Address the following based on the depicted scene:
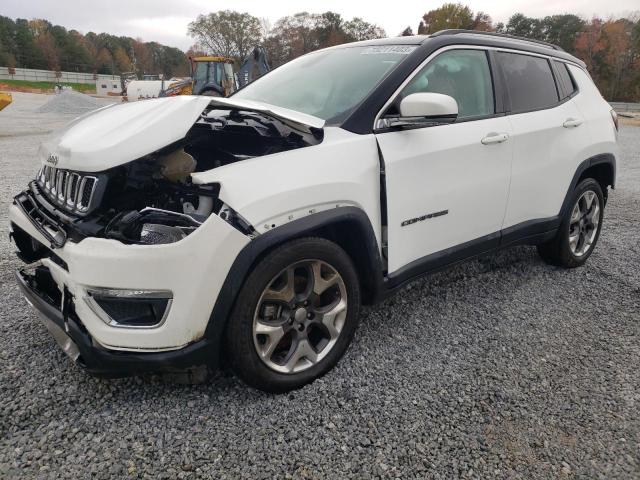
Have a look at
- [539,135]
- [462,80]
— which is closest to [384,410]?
[462,80]

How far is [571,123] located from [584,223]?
97 centimetres

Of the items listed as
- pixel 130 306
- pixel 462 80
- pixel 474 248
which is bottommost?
pixel 474 248

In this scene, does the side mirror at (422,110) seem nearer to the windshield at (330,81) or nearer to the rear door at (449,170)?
the rear door at (449,170)

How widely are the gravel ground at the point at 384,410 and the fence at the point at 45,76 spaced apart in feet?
276

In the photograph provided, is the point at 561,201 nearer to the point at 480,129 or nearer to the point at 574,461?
the point at 480,129

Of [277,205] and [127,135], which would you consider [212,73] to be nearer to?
[127,135]

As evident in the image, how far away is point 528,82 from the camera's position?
3.54 metres

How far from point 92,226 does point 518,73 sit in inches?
121

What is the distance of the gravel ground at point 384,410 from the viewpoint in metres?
2.00

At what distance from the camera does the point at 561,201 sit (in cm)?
380

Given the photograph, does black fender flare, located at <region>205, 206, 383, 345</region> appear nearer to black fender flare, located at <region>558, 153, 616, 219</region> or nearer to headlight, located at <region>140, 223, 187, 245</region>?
headlight, located at <region>140, 223, 187, 245</region>

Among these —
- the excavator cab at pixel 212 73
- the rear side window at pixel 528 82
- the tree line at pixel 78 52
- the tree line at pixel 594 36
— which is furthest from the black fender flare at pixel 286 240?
the tree line at pixel 78 52

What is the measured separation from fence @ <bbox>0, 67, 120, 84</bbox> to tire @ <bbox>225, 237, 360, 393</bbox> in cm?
8448

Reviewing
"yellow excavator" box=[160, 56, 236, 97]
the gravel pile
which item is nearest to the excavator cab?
"yellow excavator" box=[160, 56, 236, 97]
